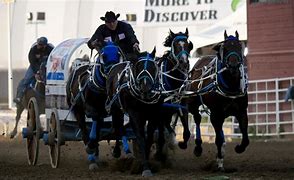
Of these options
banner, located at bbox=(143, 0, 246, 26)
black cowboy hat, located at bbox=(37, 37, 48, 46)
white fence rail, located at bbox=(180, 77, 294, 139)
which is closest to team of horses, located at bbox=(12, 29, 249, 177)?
black cowboy hat, located at bbox=(37, 37, 48, 46)

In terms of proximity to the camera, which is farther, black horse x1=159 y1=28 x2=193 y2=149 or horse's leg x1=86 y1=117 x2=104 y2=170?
horse's leg x1=86 y1=117 x2=104 y2=170

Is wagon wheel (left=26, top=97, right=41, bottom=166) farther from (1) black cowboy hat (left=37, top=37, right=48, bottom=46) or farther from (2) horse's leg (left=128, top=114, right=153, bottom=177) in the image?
(2) horse's leg (left=128, top=114, right=153, bottom=177)

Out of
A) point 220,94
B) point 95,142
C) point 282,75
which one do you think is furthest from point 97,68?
point 282,75

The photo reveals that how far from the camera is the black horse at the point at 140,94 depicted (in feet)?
43.5

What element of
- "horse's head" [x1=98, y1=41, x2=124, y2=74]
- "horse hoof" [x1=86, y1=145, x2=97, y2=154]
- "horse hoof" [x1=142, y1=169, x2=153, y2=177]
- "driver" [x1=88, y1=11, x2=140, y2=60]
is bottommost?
"horse hoof" [x1=142, y1=169, x2=153, y2=177]

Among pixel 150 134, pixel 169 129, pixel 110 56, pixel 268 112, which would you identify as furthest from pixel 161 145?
pixel 268 112

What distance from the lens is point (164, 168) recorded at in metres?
14.5

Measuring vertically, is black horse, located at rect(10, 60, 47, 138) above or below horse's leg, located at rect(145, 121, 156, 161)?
above

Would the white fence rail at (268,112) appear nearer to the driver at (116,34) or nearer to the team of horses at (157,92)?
the team of horses at (157,92)

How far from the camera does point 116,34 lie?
15.4 meters

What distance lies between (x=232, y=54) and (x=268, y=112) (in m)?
11.0

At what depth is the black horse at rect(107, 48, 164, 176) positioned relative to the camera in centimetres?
1326

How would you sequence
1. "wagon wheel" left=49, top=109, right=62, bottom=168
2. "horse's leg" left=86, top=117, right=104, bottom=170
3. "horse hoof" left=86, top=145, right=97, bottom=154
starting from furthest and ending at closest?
"wagon wheel" left=49, top=109, right=62, bottom=168 < "horse hoof" left=86, top=145, right=97, bottom=154 < "horse's leg" left=86, top=117, right=104, bottom=170

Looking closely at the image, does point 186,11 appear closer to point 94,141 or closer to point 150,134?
point 94,141
